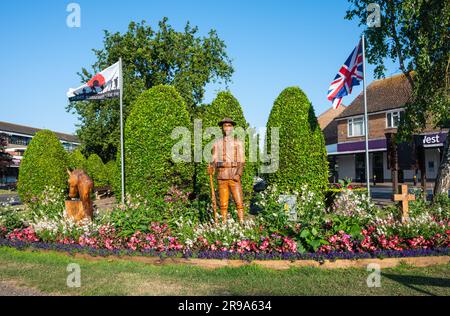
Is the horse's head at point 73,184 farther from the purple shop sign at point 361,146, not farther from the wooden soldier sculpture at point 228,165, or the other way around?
the purple shop sign at point 361,146

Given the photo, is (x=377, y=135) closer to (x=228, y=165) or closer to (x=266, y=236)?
(x=228, y=165)

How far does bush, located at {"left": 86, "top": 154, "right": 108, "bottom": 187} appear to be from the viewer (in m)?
28.2

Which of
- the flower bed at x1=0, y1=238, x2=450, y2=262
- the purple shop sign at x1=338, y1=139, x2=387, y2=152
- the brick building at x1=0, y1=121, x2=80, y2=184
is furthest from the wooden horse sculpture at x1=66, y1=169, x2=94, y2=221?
the brick building at x1=0, y1=121, x2=80, y2=184

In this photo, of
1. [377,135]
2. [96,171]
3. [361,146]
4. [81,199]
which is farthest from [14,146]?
[81,199]

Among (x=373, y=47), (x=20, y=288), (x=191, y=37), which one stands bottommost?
(x=20, y=288)

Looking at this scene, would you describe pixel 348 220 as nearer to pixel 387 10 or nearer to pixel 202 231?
pixel 202 231

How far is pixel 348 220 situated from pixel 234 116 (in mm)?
6091

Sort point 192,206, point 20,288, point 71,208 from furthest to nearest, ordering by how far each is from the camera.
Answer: point 192,206, point 71,208, point 20,288

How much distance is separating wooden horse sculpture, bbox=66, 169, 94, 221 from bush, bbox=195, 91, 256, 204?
369 centimetres

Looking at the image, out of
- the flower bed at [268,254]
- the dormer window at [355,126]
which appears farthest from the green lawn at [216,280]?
the dormer window at [355,126]

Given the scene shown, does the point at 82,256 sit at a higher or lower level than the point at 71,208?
lower

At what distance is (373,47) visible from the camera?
12.7 metres

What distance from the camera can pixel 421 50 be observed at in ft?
37.2
